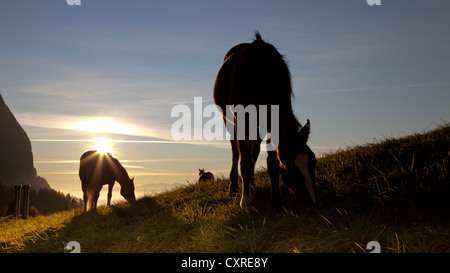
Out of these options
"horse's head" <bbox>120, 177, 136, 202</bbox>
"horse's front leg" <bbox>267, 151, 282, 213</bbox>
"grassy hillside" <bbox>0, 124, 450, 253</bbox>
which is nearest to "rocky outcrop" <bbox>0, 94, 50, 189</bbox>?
"horse's head" <bbox>120, 177, 136, 202</bbox>

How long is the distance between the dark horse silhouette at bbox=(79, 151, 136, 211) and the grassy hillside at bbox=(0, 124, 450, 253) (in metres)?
5.54

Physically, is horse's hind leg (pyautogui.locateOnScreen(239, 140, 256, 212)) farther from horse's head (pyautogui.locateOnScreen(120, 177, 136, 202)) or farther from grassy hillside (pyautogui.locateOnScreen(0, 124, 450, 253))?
horse's head (pyautogui.locateOnScreen(120, 177, 136, 202))

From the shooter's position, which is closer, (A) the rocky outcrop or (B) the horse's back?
(B) the horse's back

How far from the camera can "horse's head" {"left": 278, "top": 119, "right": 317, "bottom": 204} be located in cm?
472

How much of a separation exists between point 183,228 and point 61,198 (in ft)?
353

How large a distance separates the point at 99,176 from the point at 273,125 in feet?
31.6

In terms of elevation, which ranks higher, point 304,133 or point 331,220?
point 304,133

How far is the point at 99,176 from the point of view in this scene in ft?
43.1

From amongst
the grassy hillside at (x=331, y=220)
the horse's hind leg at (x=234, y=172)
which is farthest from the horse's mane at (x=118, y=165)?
the horse's hind leg at (x=234, y=172)

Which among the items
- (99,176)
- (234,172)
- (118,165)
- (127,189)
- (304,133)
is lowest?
(127,189)

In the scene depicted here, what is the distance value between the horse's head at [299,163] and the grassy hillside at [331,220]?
0.26 meters

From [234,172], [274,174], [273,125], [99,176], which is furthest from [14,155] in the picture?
[273,125]

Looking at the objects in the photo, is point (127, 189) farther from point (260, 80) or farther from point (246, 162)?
point (260, 80)
